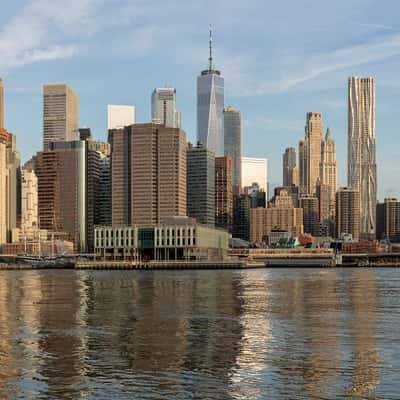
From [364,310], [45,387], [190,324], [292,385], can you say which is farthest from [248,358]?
[364,310]

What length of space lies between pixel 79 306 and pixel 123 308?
19.3ft

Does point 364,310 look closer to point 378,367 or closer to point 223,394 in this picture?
point 378,367

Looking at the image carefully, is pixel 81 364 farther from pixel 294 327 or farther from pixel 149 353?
pixel 294 327

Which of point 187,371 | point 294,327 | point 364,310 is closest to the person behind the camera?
point 187,371

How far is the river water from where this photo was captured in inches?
1660

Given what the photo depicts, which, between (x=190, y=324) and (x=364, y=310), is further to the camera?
(x=364, y=310)

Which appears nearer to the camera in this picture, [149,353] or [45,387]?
[45,387]

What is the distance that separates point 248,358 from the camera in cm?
5128

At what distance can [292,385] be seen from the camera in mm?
42844

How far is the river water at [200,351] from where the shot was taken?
138 ft

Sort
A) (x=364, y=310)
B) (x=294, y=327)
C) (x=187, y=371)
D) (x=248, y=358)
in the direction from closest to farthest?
(x=187, y=371)
(x=248, y=358)
(x=294, y=327)
(x=364, y=310)

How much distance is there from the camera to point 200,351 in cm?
5397

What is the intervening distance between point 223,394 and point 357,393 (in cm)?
669

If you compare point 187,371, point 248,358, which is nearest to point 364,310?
point 248,358
